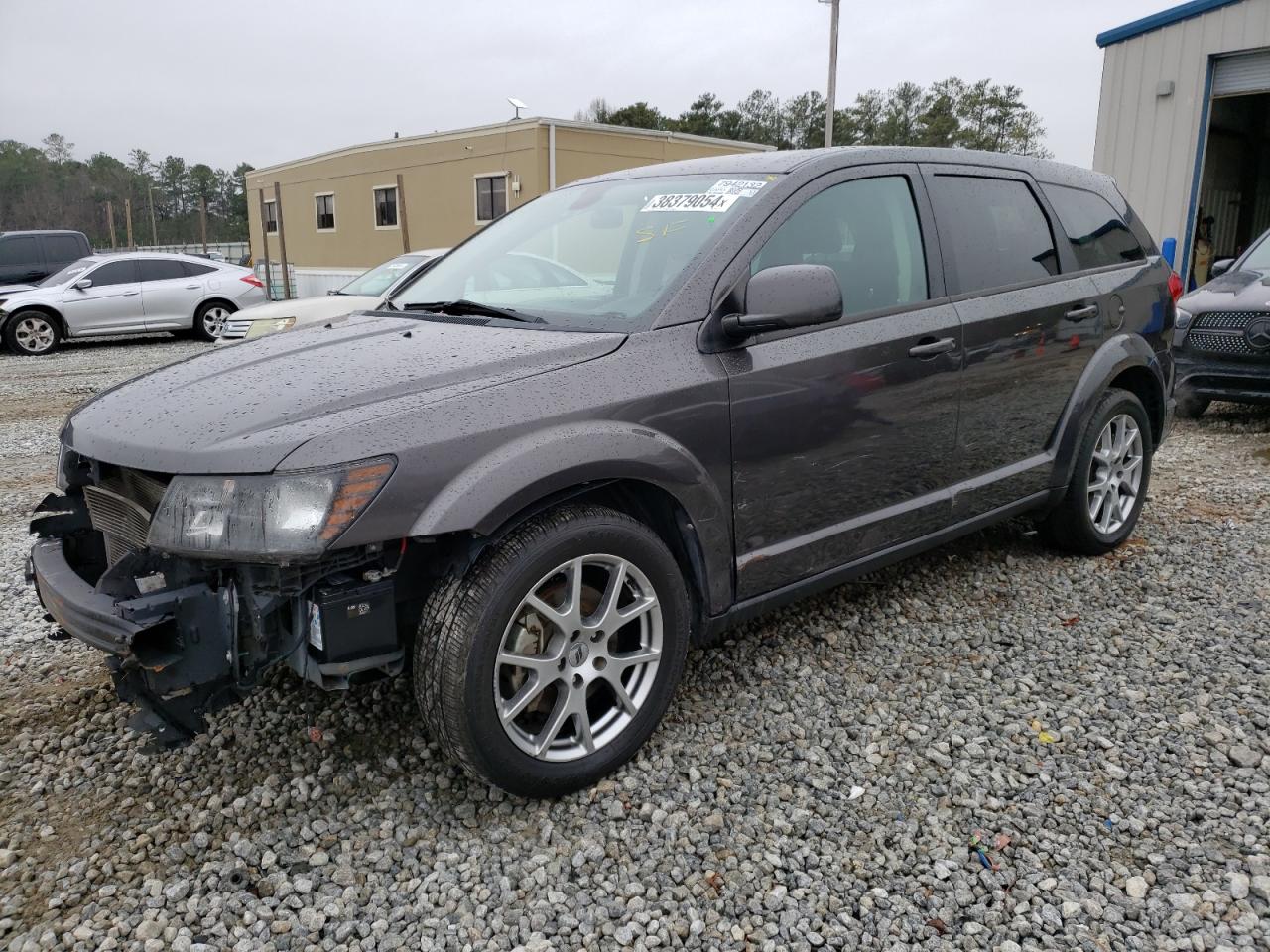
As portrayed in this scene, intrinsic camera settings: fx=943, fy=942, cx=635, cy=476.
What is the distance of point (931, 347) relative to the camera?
337cm

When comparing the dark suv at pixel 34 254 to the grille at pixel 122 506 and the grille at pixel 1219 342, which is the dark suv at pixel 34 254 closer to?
the grille at pixel 122 506

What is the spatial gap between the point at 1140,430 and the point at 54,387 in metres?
11.3

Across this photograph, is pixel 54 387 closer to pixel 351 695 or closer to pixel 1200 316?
pixel 351 695

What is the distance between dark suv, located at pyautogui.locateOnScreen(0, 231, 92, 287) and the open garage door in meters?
18.2

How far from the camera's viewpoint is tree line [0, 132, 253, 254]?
61.9m

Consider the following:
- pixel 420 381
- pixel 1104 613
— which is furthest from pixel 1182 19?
pixel 420 381

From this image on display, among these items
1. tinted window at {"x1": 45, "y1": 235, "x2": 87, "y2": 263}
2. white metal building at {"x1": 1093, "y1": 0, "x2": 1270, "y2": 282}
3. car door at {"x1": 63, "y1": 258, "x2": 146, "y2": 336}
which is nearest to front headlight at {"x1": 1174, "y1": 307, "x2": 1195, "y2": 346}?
white metal building at {"x1": 1093, "y1": 0, "x2": 1270, "y2": 282}

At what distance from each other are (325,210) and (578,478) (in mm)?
29044

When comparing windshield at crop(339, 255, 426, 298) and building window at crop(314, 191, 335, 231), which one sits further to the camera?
building window at crop(314, 191, 335, 231)

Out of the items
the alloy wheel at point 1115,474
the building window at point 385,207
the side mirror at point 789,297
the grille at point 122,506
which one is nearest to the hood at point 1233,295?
the alloy wheel at point 1115,474

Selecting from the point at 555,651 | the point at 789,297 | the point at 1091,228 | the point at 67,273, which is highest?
the point at 1091,228

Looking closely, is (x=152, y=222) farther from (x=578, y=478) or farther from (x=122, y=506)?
(x=578, y=478)

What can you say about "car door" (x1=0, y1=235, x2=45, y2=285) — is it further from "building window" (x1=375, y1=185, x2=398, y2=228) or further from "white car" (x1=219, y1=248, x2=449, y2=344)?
"building window" (x1=375, y1=185, x2=398, y2=228)

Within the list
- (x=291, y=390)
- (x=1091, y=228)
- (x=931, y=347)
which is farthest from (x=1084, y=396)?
(x=291, y=390)
